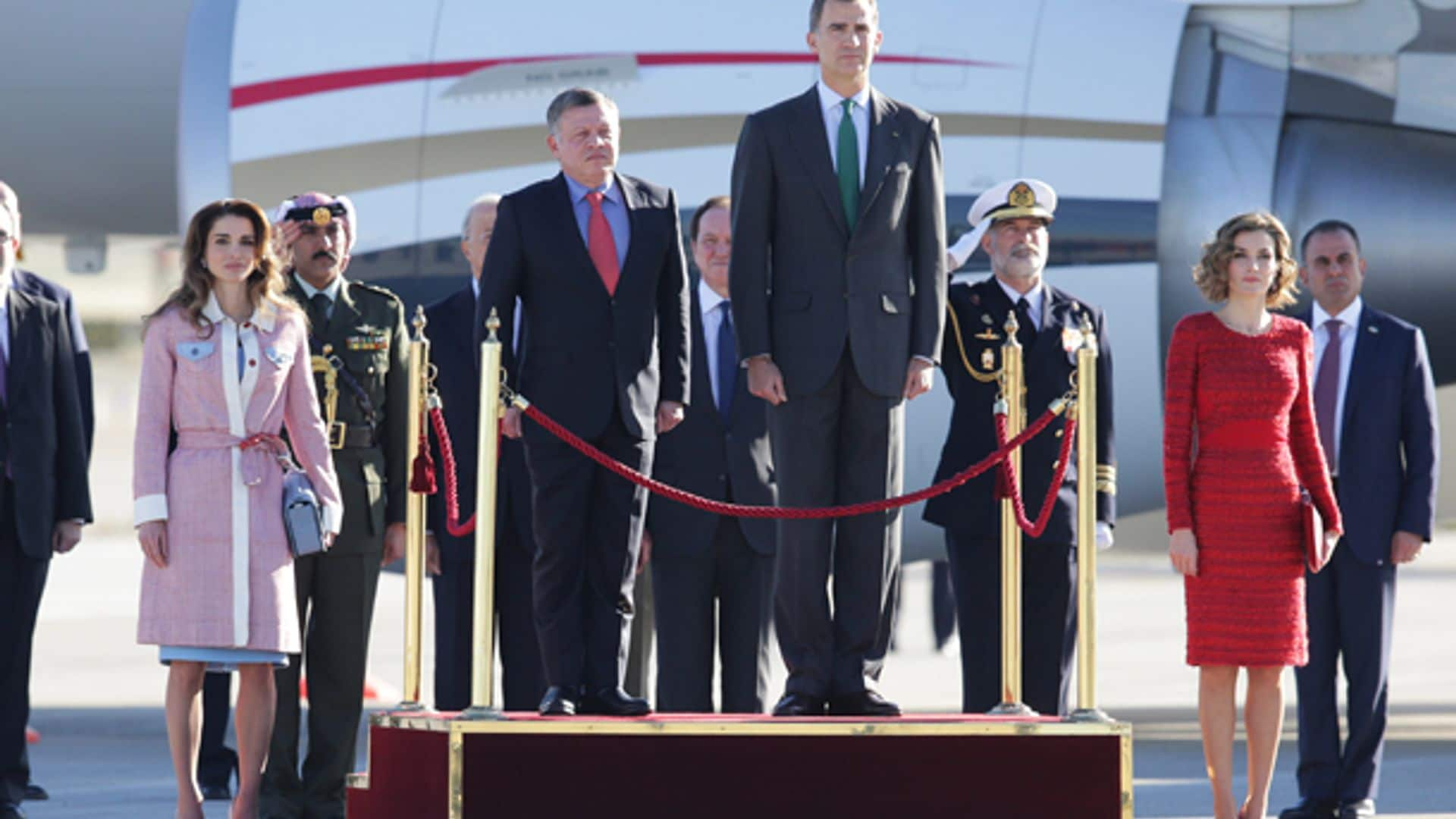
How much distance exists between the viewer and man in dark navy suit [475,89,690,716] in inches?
239

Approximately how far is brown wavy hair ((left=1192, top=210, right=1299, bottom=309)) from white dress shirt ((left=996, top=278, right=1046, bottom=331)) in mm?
556

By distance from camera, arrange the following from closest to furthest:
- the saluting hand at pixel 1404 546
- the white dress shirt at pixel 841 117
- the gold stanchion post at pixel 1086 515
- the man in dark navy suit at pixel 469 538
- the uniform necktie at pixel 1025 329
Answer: the gold stanchion post at pixel 1086 515 → the white dress shirt at pixel 841 117 → the uniform necktie at pixel 1025 329 → the man in dark navy suit at pixel 469 538 → the saluting hand at pixel 1404 546

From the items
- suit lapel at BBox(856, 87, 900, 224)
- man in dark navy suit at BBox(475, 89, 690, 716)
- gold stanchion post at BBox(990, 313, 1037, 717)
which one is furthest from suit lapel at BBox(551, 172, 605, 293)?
gold stanchion post at BBox(990, 313, 1037, 717)

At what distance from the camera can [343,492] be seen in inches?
284

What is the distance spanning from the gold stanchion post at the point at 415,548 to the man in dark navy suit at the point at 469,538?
3.92 ft

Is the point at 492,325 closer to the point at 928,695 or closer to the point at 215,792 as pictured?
the point at 215,792

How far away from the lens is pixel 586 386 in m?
6.09

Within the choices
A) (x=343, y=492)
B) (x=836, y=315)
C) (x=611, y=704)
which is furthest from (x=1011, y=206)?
(x=343, y=492)

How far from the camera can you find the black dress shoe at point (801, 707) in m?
5.91

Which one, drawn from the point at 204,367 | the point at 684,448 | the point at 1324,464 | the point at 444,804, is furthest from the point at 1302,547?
the point at 204,367

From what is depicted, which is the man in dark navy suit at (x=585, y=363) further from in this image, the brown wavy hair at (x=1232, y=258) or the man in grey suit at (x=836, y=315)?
the brown wavy hair at (x=1232, y=258)

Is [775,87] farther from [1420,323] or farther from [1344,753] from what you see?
[1344,753]

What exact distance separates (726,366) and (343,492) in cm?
150

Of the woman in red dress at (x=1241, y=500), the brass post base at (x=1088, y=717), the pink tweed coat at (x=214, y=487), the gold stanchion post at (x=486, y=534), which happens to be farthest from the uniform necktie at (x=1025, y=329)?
the pink tweed coat at (x=214, y=487)
